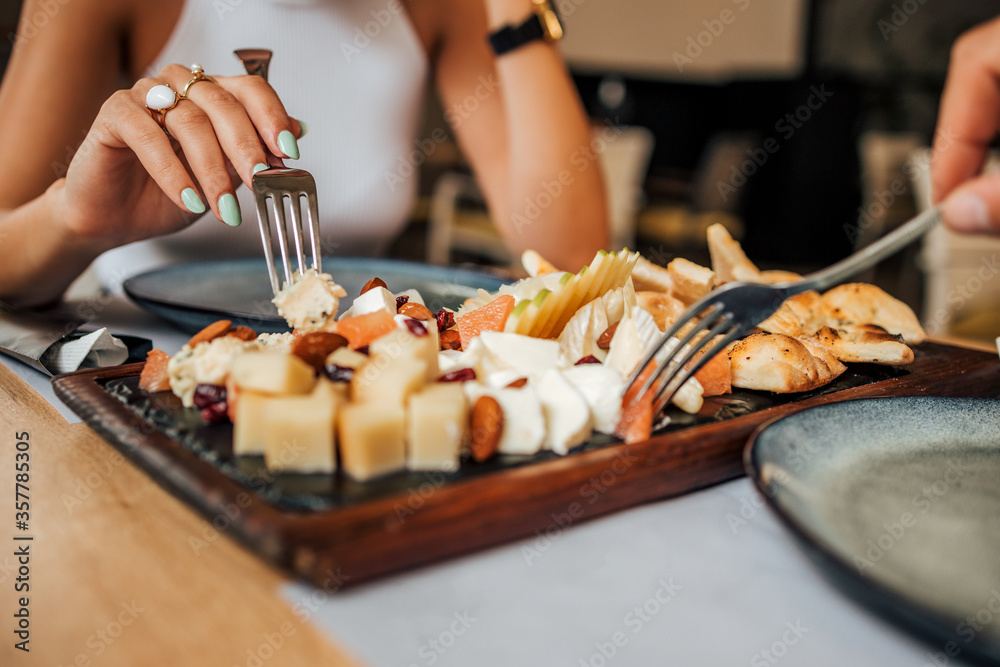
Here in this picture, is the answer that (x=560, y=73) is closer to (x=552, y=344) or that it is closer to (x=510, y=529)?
(x=552, y=344)

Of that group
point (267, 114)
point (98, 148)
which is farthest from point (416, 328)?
point (98, 148)

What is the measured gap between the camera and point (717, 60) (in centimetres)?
822

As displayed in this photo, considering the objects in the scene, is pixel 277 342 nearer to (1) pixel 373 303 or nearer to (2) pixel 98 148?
(1) pixel 373 303

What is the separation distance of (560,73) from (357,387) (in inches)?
65.7

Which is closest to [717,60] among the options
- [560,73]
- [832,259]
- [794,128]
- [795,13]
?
[795,13]

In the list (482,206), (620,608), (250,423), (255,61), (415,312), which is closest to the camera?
(620,608)

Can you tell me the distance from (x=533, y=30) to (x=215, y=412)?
1.67 meters

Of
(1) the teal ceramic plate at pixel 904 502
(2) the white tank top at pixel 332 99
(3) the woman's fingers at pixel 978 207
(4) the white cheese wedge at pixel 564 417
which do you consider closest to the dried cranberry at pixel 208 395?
(4) the white cheese wedge at pixel 564 417

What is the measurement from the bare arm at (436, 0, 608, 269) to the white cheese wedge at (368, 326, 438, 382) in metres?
1.48

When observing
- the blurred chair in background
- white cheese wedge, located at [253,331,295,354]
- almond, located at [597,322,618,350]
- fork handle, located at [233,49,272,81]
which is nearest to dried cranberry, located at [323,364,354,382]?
white cheese wedge, located at [253,331,295,354]

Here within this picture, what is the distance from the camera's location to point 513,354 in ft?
2.77

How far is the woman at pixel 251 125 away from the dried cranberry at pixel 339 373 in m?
0.40

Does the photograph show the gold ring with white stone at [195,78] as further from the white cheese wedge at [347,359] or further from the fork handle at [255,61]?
the white cheese wedge at [347,359]

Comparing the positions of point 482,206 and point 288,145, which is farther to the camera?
point 482,206
